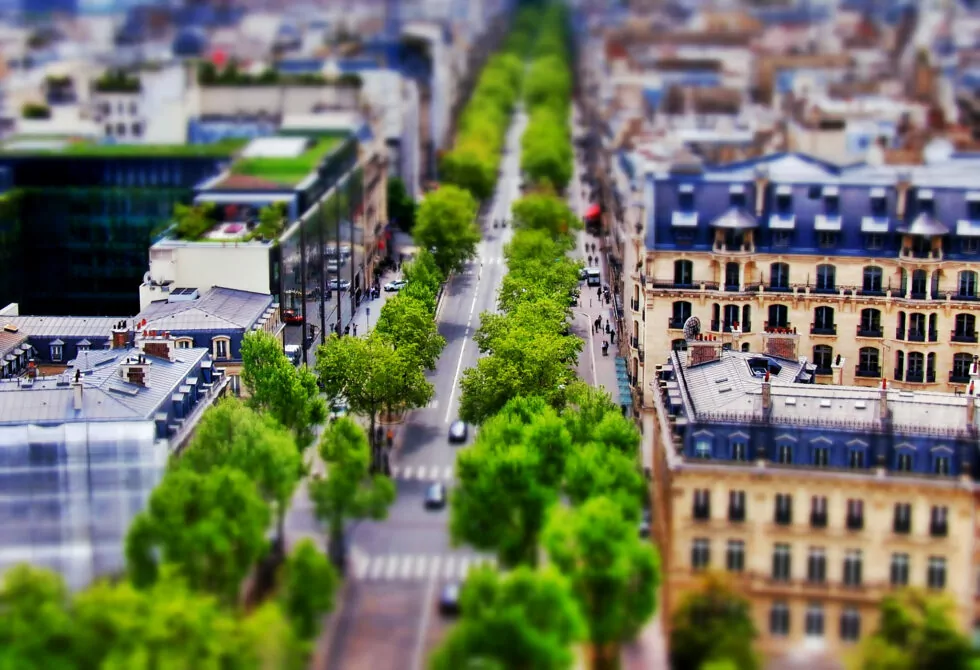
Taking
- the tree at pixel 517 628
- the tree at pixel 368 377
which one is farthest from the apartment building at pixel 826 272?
the tree at pixel 517 628

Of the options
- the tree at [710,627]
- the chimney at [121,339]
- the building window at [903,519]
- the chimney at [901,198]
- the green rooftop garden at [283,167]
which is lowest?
the tree at [710,627]

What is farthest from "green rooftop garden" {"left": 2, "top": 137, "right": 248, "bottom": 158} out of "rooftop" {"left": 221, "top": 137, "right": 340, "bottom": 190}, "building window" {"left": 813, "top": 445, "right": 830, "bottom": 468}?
"building window" {"left": 813, "top": 445, "right": 830, "bottom": 468}

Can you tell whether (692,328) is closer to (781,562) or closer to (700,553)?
(700,553)

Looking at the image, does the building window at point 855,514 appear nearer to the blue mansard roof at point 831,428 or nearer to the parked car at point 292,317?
the blue mansard roof at point 831,428

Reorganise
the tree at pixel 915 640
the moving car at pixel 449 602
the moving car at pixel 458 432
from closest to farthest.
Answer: the tree at pixel 915 640 < the moving car at pixel 449 602 < the moving car at pixel 458 432

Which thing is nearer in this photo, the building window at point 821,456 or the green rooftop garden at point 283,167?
the building window at point 821,456

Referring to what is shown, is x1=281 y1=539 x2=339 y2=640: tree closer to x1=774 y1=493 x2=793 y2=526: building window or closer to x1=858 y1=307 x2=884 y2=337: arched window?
x1=774 y1=493 x2=793 y2=526: building window

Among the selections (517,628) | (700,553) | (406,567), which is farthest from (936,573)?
(406,567)
